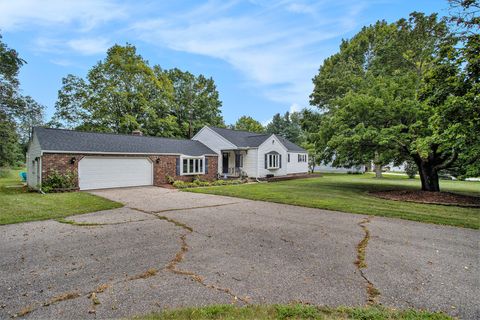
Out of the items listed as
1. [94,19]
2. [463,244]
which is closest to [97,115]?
[94,19]

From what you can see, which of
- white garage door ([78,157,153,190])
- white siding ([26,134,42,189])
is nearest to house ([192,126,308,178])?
white garage door ([78,157,153,190])

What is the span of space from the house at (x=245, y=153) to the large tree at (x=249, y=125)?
22.5 m

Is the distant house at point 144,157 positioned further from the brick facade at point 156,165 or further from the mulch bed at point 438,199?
the mulch bed at point 438,199

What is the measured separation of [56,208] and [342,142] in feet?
43.4

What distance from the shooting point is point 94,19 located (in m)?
13.0

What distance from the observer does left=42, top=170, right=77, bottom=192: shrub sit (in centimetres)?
1315

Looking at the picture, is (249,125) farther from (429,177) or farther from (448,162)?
(448,162)

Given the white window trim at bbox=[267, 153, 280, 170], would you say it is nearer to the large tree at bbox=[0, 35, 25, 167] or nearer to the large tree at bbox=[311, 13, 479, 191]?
the large tree at bbox=[311, 13, 479, 191]

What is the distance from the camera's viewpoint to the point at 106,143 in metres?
16.7

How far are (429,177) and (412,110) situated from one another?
3898 mm

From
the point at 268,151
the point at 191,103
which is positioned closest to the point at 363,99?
the point at 268,151

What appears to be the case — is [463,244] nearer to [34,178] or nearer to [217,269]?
[217,269]

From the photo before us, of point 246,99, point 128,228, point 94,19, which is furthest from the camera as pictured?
point 246,99

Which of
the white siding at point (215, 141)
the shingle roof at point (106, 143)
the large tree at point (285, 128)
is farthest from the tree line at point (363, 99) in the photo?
the large tree at point (285, 128)
